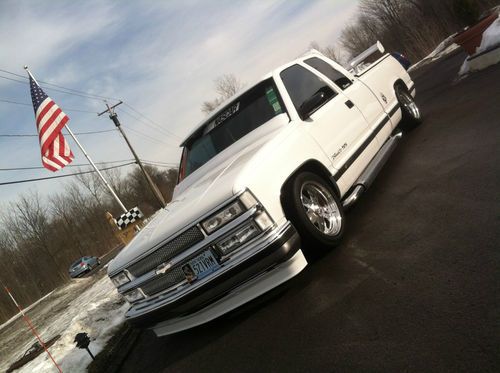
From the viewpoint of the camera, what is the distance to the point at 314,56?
16.7 feet

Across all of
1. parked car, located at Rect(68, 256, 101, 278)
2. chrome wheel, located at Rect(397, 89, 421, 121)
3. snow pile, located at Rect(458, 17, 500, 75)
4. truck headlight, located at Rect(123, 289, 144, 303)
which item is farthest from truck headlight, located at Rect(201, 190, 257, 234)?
parked car, located at Rect(68, 256, 101, 278)

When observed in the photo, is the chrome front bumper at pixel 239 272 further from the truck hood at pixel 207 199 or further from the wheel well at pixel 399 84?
the wheel well at pixel 399 84

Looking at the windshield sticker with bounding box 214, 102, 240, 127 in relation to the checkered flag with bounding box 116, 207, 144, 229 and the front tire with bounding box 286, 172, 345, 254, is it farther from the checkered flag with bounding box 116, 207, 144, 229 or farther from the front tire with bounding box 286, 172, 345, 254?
→ the checkered flag with bounding box 116, 207, 144, 229

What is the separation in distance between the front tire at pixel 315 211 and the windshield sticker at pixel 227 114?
146 cm

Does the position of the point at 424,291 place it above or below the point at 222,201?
below

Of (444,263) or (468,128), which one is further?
(468,128)

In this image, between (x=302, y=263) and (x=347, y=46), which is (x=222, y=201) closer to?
(x=302, y=263)

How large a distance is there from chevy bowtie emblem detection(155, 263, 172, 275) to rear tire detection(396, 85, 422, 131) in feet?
16.2

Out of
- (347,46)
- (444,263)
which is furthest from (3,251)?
(347,46)

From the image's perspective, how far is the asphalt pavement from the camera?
1.94 metres

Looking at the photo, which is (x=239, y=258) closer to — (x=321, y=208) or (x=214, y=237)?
(x=214, y=237)

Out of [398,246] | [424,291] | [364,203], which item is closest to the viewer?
[424,291]

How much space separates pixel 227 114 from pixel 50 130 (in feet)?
31.1

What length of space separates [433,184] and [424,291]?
186 cm
